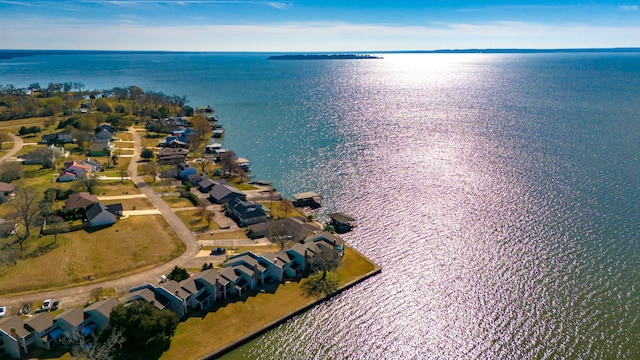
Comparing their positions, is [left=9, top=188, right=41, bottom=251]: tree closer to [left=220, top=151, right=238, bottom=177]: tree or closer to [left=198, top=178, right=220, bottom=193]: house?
[left=198, top=178, right=220, bottom=193]: house

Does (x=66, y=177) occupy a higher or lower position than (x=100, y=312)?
lower

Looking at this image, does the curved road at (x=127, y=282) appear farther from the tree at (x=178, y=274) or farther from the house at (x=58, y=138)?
the house at (x=58, y=138)

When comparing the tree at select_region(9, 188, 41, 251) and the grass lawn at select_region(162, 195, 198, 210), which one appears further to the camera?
the grass lawn at select_region(162, 195, 198, 210)

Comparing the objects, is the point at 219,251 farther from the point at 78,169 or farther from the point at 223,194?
the point at 78,169

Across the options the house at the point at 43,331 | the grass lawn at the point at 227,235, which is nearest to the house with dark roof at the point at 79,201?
the grass lawn at the point at 227,235

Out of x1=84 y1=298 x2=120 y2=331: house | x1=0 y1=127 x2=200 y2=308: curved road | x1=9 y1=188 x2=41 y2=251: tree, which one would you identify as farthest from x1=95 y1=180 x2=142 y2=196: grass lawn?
x1=84 y1=298 x2=120 y2=331: house

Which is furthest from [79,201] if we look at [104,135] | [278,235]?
[104,135]
